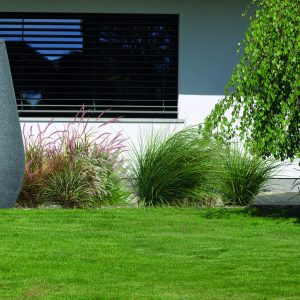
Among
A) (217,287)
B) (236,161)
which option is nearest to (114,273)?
(217,287)

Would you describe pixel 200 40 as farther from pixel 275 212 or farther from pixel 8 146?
pixel 8 146

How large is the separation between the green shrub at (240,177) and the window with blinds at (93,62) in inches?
126

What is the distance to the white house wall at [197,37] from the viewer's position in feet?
51.1

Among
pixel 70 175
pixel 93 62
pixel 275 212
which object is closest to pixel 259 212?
pixel 275 212

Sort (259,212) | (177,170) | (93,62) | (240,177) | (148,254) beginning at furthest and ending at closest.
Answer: (93,62)
(240,177)
(177,170)
(259,212)
(148,254)

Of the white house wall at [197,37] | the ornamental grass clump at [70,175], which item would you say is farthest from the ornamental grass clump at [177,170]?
the white house wall at [197,37]

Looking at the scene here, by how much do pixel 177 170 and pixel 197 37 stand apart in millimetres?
4260

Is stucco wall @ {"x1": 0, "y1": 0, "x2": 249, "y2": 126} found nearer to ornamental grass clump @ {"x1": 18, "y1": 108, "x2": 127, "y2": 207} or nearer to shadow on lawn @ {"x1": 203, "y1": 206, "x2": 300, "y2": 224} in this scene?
ornamental grass clump @ {"x1": 18, "y1": 108, "x2": 127, "y2": 207}

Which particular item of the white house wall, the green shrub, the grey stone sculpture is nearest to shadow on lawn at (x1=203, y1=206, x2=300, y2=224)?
the green shrub

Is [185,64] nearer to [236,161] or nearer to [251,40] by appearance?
[236,161]

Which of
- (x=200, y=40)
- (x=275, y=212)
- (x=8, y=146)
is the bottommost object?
(x=275, y=212)

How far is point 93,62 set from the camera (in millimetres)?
15711

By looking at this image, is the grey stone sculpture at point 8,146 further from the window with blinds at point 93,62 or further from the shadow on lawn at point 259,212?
the window with blinds at point 93,62

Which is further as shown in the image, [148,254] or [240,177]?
[240,177]
